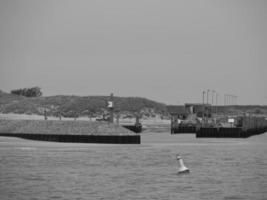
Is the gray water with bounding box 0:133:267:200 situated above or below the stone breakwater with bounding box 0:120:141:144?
below

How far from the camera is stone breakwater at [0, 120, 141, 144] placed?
84.7 m

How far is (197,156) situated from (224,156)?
214cm

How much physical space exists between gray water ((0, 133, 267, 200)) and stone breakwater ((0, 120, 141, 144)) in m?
13.1

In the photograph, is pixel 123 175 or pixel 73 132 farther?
pixel 73 132

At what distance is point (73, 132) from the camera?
3467 inches

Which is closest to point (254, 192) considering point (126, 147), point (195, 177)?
point (195, 177)

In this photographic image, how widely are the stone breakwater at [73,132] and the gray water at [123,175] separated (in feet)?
42.9

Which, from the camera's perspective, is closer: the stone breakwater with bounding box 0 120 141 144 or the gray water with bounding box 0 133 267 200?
the gray water with bounding box 0 133 267 200

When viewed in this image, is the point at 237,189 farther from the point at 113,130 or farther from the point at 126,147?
Answer: the point at 113,130

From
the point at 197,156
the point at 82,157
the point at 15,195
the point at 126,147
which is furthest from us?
the point at 126,147

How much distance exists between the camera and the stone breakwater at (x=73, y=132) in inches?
3334

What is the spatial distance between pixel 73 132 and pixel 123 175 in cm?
4069

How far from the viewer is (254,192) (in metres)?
40.3

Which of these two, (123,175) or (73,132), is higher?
(73,132)
